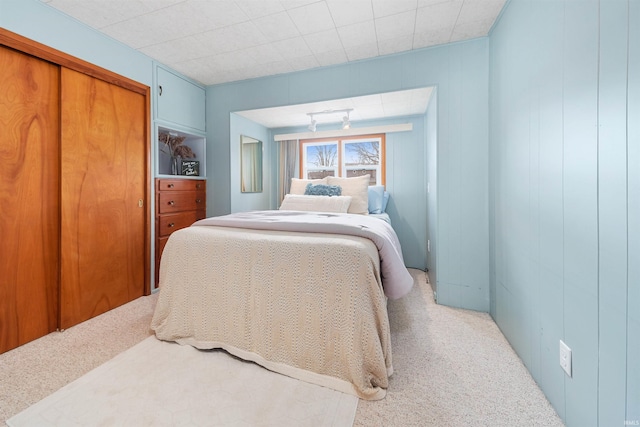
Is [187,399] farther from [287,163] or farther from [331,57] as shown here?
[287,163]

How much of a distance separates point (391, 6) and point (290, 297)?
2128mm

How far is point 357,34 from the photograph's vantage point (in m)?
2.23

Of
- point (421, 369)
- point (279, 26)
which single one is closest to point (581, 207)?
point (421, 369)

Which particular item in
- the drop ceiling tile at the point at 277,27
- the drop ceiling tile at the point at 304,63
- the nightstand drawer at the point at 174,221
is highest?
the drop ceiling tile at the point at 304,63

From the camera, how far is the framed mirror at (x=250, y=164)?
3.53m

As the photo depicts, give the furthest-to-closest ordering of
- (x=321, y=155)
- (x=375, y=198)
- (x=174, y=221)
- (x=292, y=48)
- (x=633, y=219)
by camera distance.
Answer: (x=321, y=155) → (x=375, y=198) → (x=174, y=221) → (x=292, y=48) → (x=633, y=219)

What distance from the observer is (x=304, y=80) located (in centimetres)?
290

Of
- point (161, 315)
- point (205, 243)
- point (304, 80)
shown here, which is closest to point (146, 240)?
point (161, 315)

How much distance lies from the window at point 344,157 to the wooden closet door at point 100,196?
7.24 ft

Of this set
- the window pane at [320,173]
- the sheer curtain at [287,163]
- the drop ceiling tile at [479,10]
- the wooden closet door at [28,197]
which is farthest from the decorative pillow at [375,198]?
the wooden closet door at [28,197]

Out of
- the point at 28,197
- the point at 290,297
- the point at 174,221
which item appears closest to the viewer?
the point at 290,297

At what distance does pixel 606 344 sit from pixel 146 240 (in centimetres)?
324

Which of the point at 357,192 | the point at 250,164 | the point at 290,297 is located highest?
the point at 250,164

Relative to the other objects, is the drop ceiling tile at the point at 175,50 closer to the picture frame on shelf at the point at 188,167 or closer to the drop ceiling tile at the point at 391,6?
the picture frame on shelf at the point at 188,167
